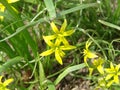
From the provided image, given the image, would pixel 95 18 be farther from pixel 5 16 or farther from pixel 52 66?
pixel 5 16

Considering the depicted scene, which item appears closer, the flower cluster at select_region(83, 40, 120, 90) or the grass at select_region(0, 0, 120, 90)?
the flower cluster at select_region(83, 40, 120, 90)

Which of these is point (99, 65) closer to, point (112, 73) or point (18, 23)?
point (112, 73)

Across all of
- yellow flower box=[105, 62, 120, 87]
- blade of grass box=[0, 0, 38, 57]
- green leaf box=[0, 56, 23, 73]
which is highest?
blade of grass box=[0, 0, 38, 57]

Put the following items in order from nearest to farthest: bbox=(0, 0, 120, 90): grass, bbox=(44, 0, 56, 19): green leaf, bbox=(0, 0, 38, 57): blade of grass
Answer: bbox=(44, 0, 56, 19): green leaf
bbox=(0, 0, 38, 57): blade of grass
bbox=(0, 0, 120, 90): grass

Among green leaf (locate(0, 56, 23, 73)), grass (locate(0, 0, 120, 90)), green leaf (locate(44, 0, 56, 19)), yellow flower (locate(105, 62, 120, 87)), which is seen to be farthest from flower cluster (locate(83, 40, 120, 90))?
green leaf (locate(0, 56, 23, 73))

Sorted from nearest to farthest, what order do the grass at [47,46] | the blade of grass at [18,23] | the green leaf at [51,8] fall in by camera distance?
the green leaf at [51,8] < the blade of grass at [18,23] < the grass at [47,46]

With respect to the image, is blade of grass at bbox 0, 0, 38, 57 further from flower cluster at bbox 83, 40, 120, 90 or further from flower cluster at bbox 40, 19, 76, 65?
flower cluster at bbox 83, 40, 120, 90

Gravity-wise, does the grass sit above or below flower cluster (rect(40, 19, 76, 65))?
above

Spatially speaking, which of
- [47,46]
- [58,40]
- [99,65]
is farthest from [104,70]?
[47,46]

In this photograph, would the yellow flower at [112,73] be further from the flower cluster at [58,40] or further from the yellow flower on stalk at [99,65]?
the flower cluster at [58,40]

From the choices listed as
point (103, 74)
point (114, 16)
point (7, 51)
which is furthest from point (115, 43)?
point (7, 51)

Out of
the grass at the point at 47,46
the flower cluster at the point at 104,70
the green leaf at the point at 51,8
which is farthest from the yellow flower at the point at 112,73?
the green leaf at the point at 51,8

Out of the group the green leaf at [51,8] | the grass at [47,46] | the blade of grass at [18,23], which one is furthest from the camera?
the grass at [47,46]
